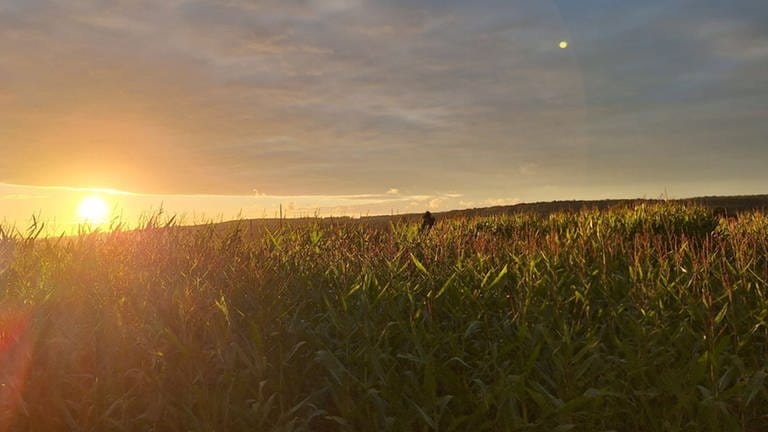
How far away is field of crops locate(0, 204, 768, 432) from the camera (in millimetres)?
4465

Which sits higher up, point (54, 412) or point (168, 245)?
point (168, 245)

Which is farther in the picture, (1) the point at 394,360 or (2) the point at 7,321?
(2) the point at 7,321

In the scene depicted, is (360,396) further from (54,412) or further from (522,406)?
(54,412)

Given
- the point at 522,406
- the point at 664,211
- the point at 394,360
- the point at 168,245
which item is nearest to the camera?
the point at 522,406

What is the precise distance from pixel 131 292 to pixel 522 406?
4.43m

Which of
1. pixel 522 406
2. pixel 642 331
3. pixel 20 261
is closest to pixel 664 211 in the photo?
pixel 642 331

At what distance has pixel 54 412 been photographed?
4.66 m

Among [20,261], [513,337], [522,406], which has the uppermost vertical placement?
[20,261]

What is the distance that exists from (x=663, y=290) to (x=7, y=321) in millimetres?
6097

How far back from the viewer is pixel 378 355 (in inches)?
190

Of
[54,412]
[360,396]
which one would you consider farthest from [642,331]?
[54,412]

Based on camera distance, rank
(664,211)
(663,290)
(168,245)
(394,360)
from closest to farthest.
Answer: (394,360) < (663,290) < (168,245) < (664,211)

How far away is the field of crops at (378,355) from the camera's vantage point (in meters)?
4.46

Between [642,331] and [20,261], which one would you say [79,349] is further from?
[642,331]
